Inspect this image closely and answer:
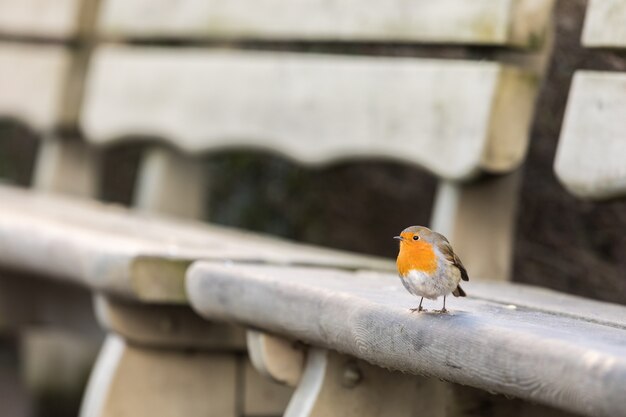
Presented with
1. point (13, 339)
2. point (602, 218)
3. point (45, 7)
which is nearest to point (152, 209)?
point (13, 339)

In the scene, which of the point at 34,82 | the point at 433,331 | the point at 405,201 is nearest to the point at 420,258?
the point at 433,331

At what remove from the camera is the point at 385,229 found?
162 inches

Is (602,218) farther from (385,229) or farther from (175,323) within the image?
(175,323)

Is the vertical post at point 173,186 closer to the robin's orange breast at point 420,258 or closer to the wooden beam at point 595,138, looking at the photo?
the wooden beam at point 595,138

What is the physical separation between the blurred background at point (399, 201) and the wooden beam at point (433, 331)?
69 cm

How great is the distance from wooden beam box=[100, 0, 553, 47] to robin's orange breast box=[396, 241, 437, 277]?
0.90 m

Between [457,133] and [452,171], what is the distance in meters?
0.07

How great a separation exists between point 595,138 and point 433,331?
73 centimetres

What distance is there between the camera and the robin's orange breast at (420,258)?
1.73 m

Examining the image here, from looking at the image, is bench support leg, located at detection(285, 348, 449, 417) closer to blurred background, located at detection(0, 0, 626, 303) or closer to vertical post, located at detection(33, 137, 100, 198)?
blurred background, located at detection(0, 0, 626, 303)

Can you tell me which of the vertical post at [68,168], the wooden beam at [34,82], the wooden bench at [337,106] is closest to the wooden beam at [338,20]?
the wooden bench at [337,106]

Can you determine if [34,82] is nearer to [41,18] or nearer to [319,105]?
[41,18]

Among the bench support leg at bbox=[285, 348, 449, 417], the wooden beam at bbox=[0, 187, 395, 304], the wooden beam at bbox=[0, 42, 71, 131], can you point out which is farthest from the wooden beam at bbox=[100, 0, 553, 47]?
the bench support leg at bbox=[285, 348, 449, 417]

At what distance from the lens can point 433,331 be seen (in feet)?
5.45
